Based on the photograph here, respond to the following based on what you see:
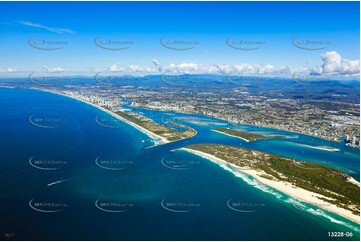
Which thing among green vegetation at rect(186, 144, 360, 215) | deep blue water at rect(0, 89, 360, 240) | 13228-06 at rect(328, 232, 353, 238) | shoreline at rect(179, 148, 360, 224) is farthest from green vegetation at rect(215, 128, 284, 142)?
13228-06 at rect(328, 232, 353, 238)

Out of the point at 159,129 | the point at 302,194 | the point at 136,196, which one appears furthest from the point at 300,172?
the point at 159,129

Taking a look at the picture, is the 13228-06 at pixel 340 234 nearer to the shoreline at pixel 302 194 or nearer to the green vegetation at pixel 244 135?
the shoreline at pixel 302 194

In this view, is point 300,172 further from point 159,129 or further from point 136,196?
point 159,129

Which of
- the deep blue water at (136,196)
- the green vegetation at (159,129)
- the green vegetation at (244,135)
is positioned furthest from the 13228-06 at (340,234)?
the green vegetation at (159,129)

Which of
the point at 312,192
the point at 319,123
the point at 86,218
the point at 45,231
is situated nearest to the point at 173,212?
the point at 86,218

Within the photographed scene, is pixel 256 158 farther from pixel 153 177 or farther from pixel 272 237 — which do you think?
pixel 272 237

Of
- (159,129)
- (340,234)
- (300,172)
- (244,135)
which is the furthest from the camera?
(159,129)

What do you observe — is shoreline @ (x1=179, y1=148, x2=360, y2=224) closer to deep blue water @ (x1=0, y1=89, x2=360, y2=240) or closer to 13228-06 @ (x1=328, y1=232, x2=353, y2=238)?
deep blue water @ (x1=0, y1=89, x2=360, y2=240)
